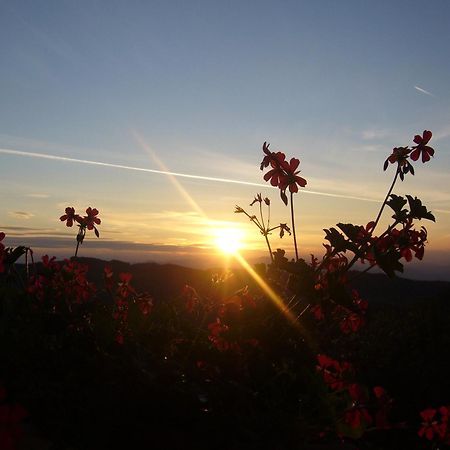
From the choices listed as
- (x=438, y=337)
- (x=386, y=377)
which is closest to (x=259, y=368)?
(x=386, y=377)

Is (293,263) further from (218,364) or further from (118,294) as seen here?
(118,294)

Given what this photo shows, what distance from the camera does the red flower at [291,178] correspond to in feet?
12.8

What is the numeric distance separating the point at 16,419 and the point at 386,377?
255 inches

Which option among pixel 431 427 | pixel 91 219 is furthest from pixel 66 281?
pixel 431 427

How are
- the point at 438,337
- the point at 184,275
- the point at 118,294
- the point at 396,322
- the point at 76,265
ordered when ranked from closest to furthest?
the point at 118,294
the point at 76,265
the point at 438,337
the point at 396,322
the point at 184,275

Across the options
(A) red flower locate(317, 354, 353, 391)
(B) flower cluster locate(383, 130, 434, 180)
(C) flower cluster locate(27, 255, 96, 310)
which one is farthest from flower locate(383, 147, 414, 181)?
(C) flower cluster locate(27, 255, 96, 310)

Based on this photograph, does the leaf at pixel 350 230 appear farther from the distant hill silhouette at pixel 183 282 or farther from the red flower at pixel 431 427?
the distant hill silhouette at pixel 183 282

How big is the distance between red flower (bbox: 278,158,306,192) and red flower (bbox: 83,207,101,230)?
2.82 meters

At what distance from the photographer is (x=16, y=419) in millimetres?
1526

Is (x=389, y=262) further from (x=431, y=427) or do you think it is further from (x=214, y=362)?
(x=214, y=362)

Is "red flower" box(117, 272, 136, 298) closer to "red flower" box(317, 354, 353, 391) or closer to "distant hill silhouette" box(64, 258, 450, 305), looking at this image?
"red flower" box(317, 354, 353, 391)

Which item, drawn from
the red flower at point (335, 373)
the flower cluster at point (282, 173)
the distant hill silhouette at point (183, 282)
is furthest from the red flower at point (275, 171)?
the distant hill silhouette at point (183, 282)

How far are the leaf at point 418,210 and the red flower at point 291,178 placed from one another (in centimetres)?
78

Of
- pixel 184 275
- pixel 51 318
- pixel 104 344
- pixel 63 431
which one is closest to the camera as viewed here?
pixel 63 431
